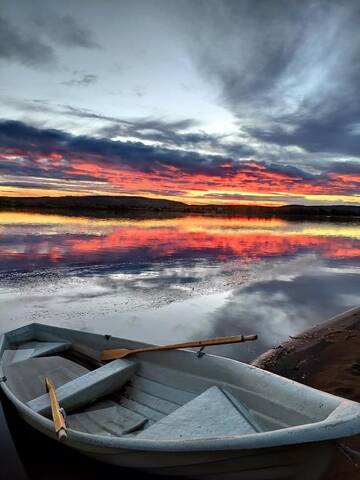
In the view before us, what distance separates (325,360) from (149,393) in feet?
14.2

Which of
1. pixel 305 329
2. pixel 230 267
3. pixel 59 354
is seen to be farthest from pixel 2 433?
pixel 230 267

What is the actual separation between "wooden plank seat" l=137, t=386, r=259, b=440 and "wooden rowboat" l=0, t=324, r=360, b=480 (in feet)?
0.04

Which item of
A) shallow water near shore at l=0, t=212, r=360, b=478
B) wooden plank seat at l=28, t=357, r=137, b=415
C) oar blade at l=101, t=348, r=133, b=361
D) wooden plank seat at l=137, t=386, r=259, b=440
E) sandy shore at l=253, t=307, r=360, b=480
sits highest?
wooden plank seat at l=137, t=386, r=259, b=440

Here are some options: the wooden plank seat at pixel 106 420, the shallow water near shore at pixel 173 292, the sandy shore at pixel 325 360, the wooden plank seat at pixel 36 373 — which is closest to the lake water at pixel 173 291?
the shallow water near shore at pixel 173 292

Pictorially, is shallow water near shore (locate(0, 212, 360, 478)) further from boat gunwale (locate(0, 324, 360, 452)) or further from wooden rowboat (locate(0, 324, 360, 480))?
boat gunwale (locate(0, 324, 360, 452))

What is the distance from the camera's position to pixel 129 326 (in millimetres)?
11047

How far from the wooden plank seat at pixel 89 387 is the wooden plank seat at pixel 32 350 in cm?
86

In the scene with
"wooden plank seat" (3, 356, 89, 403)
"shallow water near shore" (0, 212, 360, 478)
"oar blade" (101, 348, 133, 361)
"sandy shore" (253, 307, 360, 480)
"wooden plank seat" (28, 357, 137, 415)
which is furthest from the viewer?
"shallow water near shore" (0, 212, 360, 478)

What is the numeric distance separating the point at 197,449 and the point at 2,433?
3.75 metres

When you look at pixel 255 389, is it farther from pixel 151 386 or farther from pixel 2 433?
pixel 2 433

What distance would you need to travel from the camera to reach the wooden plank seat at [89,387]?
5656 mm

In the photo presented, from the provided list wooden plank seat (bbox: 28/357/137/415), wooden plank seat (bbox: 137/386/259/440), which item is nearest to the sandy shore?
wooden plank seat (bbox: 137/386/259/440)

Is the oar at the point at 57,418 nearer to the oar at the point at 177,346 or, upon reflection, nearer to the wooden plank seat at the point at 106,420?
the wooden plank seat at the point at 106,420

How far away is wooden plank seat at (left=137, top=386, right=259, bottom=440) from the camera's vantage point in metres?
4.49
